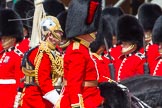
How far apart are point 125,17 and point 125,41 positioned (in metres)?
0.66

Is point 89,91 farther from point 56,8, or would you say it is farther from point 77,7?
point 56,8

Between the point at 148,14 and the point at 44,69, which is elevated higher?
the point at 148,14

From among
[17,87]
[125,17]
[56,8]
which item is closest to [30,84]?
[17,87]

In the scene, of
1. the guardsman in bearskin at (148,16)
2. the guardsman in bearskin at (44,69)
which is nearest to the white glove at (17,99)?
the guardsman in bearskin at (44,69)

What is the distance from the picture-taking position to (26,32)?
974 centimetres

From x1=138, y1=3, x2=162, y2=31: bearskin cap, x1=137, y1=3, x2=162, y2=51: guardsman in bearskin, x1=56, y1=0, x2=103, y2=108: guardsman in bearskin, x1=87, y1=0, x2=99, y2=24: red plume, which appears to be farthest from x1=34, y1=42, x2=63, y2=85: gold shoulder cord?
x1=138, y1=3, x2=162, y2=31: bearskin cap

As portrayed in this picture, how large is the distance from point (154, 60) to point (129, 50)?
0.39m

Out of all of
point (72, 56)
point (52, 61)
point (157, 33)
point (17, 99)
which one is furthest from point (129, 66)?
point (72, 56)

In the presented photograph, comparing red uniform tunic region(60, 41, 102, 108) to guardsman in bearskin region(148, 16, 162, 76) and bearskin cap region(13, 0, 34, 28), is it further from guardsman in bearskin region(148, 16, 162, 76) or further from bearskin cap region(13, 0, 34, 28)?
bearskin cap region(13, 0, 34, 28)

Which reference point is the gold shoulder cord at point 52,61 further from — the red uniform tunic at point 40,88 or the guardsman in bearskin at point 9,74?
the guardsman in bearskin at point 9,74

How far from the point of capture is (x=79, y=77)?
4977 mm

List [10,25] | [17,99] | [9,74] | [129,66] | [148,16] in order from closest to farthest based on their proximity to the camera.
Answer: [17,99] < [9,74] < [129,66] < [10,25] < [148,16]

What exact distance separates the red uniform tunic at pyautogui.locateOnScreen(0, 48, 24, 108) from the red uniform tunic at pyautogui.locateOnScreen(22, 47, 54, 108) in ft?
3.54

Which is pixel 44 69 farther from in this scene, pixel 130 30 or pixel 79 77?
pixel 130 30
